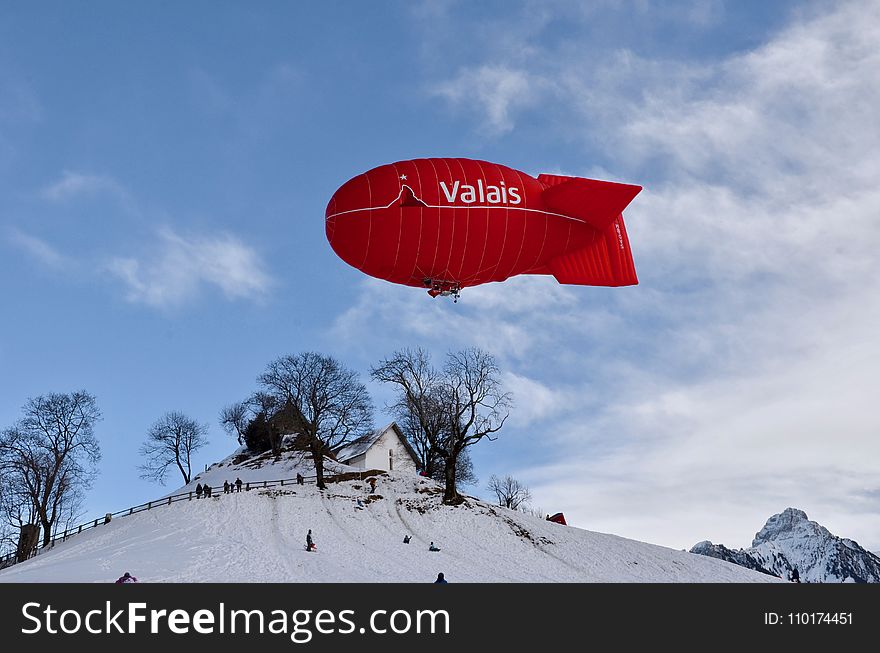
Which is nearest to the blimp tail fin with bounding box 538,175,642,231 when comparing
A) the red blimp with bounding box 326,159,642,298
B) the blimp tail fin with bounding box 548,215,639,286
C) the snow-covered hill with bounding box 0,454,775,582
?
the red blimp with bounding box 326,159,642,298

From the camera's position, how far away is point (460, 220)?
2816 cm

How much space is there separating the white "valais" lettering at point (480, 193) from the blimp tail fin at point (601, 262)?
3981 mm

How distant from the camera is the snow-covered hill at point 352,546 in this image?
111 feet

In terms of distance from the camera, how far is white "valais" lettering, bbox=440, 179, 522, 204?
92.6ft

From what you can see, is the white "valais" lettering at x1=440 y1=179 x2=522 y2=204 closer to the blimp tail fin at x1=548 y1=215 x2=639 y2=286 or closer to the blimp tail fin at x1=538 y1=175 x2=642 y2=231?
the blimp tail fin at x1=538 y1=175 x2=642 y2=231

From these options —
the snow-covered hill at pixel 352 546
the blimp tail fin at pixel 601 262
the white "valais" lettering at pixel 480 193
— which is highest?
the white "valais" lettering at pixel 480 193

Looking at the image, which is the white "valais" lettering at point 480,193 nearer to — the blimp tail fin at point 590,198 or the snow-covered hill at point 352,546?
the blimp tail fin at point 590,198

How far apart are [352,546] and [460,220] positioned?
68.7 feet

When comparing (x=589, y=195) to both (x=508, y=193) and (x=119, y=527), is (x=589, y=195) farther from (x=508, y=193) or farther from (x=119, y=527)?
(x=119, y=527)

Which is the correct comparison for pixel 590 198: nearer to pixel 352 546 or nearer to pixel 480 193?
pixel 480 193

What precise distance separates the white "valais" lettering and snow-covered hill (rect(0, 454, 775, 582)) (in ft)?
51.2

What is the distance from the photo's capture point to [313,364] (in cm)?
7238

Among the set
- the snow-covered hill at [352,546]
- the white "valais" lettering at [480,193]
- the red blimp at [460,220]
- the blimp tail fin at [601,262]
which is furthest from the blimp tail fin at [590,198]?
the snow-covered hill at [352,546]
